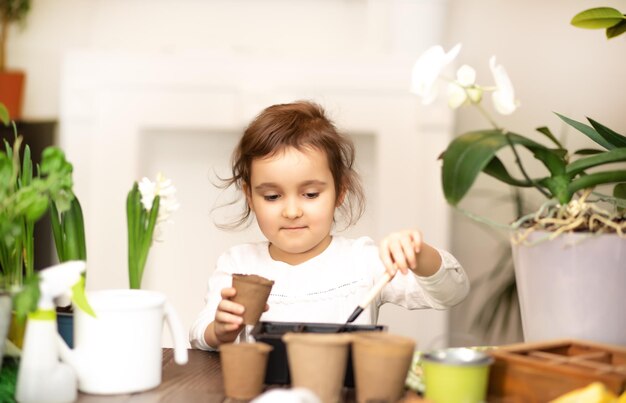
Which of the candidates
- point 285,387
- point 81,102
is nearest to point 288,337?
point 285,387

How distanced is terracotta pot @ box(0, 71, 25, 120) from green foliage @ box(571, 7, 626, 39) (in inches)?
77.7

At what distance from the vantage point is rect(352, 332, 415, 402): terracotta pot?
944 millimetres

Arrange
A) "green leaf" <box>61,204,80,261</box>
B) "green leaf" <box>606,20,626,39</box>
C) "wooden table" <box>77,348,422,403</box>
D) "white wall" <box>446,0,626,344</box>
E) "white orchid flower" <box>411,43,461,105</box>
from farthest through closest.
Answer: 1. "white wall" <box>446,0,626,344</box>
2. "green leaf" <box>606,20,626,39</box>
3. "green leaf" <box>61,204,80,261</box>
4. "white orchid flower" <box>411,43,461,105</box>
5. "wooden table" <box>77,348,422,403</box>

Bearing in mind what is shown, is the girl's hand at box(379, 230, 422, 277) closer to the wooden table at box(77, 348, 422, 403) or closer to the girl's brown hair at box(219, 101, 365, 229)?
the wooden table at box(77, 348, 422, 403)

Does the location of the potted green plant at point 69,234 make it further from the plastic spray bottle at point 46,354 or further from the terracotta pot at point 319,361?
the terracotta pot at point 319,361

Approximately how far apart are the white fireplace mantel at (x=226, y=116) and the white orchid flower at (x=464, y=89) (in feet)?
4.91

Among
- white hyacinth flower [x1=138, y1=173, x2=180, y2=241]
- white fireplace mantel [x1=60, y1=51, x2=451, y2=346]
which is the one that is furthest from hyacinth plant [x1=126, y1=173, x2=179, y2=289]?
white fireplace mantel [x1=60, y1=51, x2=451, y2=346]

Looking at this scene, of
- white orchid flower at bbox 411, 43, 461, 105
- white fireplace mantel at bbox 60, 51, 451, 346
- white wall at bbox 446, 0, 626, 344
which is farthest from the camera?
white wall at bbox 446, 0, 626, 344

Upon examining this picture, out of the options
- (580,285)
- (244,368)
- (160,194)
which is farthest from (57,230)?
(580,285)

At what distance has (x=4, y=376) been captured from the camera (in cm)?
107

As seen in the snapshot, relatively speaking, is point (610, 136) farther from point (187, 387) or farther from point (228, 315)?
point (187, 387)

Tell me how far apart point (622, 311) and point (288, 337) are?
471 millimetres

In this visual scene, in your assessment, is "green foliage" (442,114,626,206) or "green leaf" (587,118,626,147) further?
"green leaf" (587,118,626,147)

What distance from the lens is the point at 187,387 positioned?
1.10m
